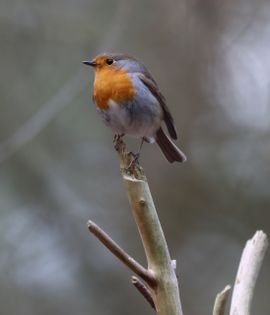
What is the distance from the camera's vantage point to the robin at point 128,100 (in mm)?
3211

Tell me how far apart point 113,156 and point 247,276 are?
14.5 ft

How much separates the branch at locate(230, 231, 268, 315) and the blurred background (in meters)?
3.23

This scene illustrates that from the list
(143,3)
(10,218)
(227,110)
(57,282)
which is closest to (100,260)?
(57,282)

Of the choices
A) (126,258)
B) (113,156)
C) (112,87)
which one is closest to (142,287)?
(126,258)

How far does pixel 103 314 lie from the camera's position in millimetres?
5824

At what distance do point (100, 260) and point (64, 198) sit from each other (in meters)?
0.60

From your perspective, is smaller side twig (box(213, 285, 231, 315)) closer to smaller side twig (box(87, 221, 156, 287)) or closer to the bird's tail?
smaller side twig (box(87, 221, 156, 287))

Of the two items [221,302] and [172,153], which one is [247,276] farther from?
[172,153]

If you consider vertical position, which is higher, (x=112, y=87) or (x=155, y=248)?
(x=112, y=87)

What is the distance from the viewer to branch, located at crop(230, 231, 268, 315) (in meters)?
1.92

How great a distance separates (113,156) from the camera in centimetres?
635

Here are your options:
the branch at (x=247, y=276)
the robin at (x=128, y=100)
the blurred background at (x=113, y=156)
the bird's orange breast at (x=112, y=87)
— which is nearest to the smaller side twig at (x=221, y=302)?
the branch at (x=247, y=276)

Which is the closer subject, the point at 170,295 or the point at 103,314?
the point at 170,295

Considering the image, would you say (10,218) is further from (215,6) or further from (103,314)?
(215,6)
